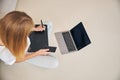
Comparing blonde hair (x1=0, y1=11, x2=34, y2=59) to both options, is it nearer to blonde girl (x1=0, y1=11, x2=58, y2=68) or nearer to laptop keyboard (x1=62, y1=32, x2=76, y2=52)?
blonde girl (x1=0, y1=11, x2=58, y2=68)

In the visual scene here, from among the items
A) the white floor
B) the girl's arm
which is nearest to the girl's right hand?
the girl's arm

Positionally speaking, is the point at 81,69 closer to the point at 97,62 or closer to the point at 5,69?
the point at 97,62

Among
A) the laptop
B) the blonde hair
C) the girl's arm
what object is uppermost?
the blonde hair

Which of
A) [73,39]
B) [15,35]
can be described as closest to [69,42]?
[73,39]

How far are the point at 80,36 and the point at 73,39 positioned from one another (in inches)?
1.6

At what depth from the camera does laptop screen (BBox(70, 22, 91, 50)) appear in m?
1.26

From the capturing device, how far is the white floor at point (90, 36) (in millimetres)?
1263

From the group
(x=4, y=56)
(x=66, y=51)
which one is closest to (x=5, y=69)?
(x=4, y=56)

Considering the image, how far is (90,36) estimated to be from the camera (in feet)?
4.49

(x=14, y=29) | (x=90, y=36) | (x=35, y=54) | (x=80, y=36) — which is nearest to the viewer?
(x=14, y=29)

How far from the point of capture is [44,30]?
120 cm

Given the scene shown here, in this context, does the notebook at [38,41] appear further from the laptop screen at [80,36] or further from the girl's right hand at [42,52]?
the laptop screen at [80,36]

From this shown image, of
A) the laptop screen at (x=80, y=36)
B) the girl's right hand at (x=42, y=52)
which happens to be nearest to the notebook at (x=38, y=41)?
the girl's right hand at (x=42, y=52)

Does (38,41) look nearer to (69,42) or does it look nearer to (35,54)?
(35,54)
